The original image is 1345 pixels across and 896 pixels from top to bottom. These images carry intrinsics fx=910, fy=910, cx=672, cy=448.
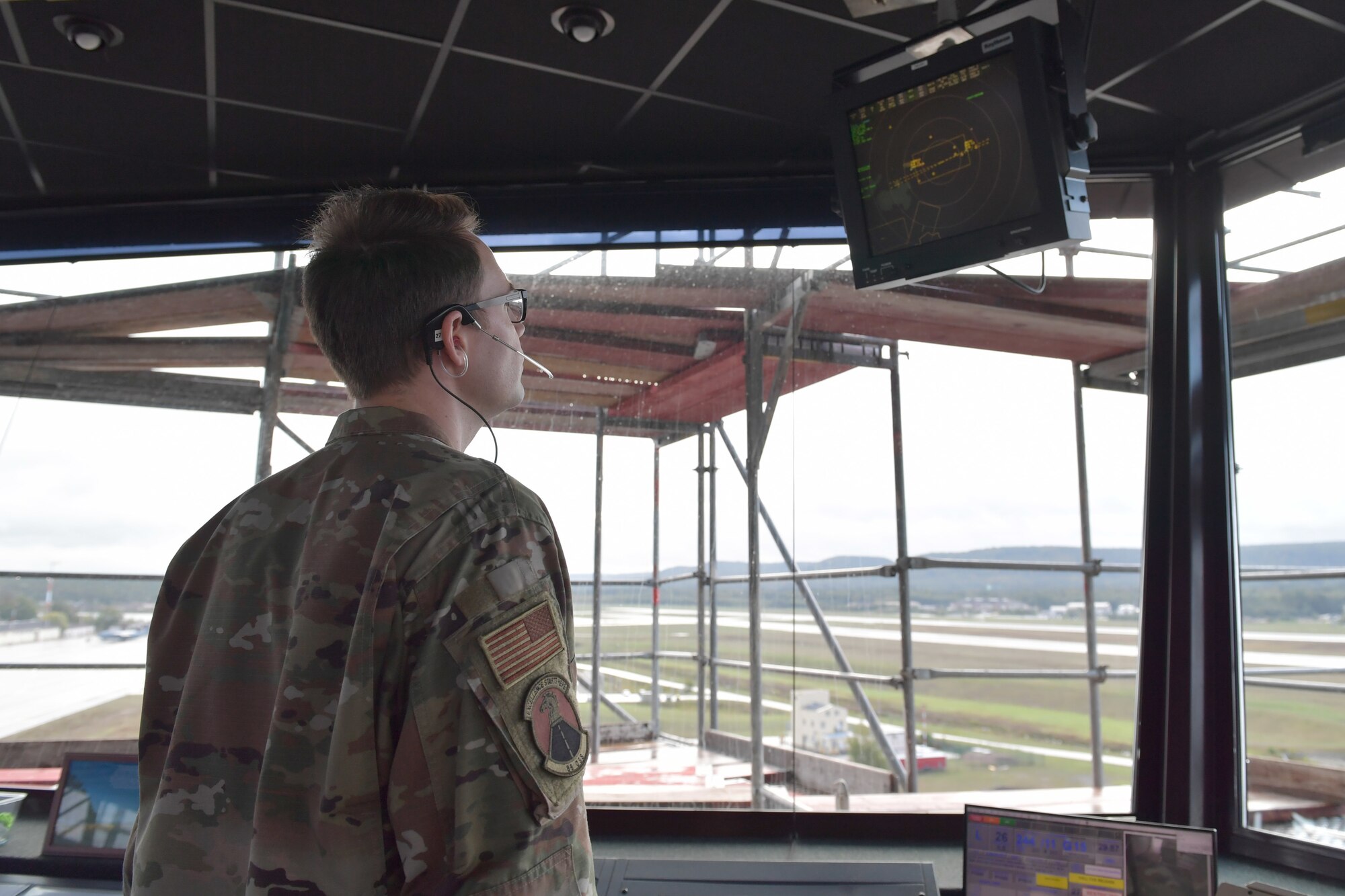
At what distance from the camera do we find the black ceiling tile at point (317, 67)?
83.0 inches

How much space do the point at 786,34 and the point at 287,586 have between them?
1764 mm

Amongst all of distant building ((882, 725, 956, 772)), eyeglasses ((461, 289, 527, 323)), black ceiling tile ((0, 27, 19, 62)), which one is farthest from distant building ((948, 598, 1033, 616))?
black ceiling tile ((0, 27, 19, 62))

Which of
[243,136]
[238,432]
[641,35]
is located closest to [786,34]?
[641,35]

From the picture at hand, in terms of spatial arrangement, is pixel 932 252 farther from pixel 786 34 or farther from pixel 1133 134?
pixel 1133 134

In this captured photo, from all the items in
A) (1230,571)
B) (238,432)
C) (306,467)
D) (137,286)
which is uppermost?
(137,286)

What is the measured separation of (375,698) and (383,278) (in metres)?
0.42

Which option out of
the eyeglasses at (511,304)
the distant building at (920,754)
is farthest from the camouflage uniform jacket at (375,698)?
the distant building at (920,754)

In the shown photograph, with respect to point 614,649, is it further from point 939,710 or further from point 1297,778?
point 1297,778

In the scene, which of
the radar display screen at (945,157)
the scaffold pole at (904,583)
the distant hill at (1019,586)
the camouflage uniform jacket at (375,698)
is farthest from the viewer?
the scaffold pole at (904,583)

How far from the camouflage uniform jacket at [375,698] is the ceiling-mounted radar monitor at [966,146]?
1.30m

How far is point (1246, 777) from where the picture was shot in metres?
2.24

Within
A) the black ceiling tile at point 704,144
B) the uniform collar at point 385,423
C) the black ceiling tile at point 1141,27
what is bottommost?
the uniform collar at point 385,423

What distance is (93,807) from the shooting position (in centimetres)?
218

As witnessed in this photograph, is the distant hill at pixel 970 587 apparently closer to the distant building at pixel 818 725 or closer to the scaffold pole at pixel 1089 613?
the scaffold pole at pixel 1089 613
